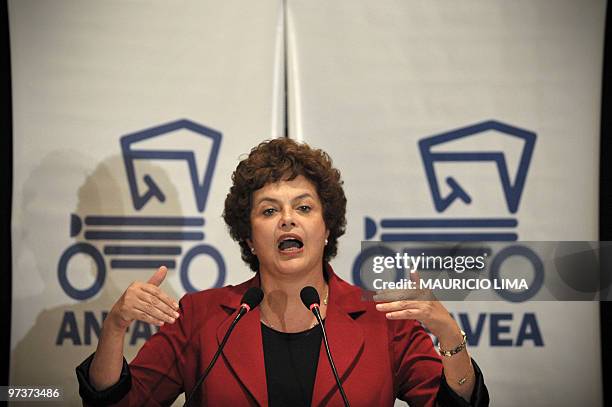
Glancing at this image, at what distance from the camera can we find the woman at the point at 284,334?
184 centimetres

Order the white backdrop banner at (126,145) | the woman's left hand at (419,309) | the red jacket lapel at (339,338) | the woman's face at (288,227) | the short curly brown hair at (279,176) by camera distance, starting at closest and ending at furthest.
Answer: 1. the woman's left hand at (419,309)
2. the red jacket lapel at (339,338)
3. the woman's face at (288,227)
4. the short curly brown hair at (279,176)
5. the white backdrop banner at (126,145)

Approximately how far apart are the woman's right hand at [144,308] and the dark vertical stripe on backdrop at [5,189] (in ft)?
4.10

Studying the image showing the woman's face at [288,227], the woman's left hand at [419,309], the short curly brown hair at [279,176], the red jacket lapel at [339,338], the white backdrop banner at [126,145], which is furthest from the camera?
the white backdrop banner at [126,145]

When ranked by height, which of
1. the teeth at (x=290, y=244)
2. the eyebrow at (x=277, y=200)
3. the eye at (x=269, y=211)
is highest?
the eyebrow at (x=277, y=200)

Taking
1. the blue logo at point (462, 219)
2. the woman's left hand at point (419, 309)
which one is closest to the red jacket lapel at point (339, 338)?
the woman's left hand at point (419, 309)

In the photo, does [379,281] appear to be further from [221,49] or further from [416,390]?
[221,49]

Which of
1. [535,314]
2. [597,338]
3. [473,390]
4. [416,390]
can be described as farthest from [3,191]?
[597,338]

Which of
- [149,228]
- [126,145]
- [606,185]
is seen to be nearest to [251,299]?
[149,228]

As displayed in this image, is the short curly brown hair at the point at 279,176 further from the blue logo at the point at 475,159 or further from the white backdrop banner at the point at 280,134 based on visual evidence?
the blue logo at the point at 475,159

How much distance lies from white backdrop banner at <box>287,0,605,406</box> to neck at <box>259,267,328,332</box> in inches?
30.9

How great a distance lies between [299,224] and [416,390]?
2.08 feet

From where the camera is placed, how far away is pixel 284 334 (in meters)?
2.04

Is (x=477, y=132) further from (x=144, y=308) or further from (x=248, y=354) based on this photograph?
(x=144, y=308)

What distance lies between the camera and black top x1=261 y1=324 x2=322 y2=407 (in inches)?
75.4
